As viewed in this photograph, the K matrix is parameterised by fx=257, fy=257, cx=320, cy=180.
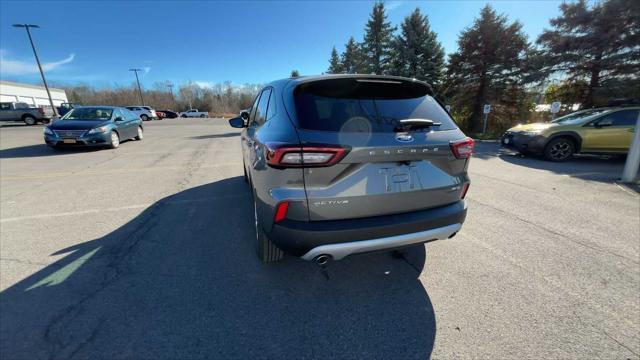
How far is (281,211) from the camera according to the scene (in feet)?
6.31

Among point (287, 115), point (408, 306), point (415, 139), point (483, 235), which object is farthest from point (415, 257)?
point (287, 115)

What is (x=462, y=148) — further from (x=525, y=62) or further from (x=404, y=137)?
(x=525, y=62)

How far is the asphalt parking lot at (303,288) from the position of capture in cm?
183

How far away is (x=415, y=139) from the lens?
6.67ft

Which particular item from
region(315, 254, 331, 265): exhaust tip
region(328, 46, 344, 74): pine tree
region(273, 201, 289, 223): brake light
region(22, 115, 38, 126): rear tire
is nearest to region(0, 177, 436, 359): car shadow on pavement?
region(315, 254, 331, 265): exhaust tip

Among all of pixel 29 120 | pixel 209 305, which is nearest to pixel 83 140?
pixel 209 305

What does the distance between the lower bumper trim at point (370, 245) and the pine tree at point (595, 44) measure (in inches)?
756

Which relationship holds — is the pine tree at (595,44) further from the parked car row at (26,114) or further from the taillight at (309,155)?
the parked car row at (26,114)

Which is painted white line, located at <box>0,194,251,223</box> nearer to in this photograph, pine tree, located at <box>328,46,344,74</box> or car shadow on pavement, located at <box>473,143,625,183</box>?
car shadow on pavement, located at <box>473,143,625,183</box>

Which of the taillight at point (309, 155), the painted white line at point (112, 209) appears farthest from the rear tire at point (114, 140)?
the taillight at point (309, 155)

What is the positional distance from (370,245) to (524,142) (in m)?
8.44

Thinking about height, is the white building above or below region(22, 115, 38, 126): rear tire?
above

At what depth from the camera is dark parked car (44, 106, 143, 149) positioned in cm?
843

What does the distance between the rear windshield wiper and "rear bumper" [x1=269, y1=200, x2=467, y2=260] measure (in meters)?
0.70
